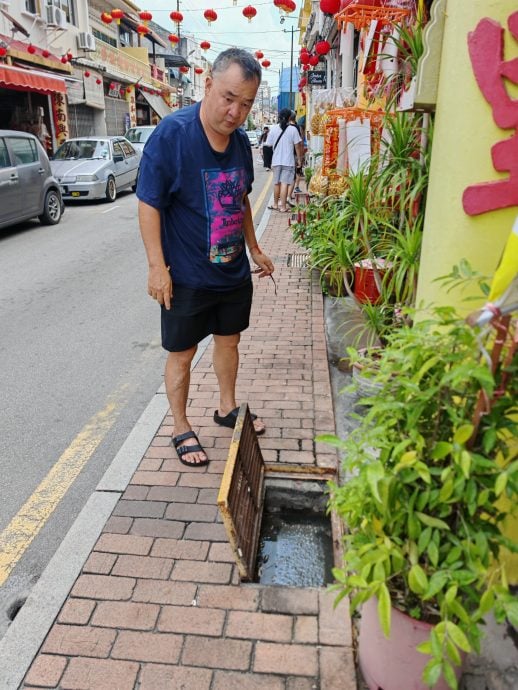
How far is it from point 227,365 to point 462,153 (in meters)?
1.78

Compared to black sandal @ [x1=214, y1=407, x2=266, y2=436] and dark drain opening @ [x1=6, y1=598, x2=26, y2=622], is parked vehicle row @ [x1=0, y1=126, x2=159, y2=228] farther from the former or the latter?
dark drain opening @ [x1=6, y1=598, x2=26, y2=622]

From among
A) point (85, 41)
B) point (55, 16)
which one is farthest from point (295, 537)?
point (85, 41)

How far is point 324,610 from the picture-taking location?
219 centimetres

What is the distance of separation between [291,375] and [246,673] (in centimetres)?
249

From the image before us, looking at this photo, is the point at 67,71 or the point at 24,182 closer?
the point at 24,182

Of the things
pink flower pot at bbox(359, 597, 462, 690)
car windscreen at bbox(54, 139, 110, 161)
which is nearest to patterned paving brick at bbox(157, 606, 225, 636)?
pink flower pot at bbox(359, 597, 462, 690)

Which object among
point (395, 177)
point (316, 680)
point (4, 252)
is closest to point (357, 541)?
point (316, 680)

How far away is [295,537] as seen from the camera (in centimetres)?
273

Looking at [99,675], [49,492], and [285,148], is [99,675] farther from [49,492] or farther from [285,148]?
[285,148]

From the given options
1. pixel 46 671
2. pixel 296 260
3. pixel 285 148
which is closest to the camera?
pixel 46 671

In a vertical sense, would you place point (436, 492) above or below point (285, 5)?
below

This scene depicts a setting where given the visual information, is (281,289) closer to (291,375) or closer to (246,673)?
(291,375)

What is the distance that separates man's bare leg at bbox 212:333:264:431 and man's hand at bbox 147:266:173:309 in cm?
50

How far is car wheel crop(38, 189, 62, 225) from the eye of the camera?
10594mm
